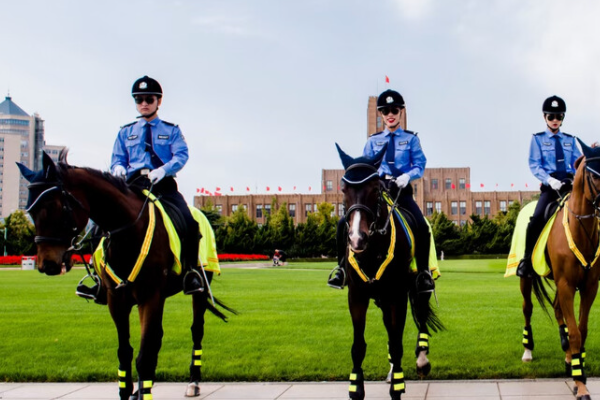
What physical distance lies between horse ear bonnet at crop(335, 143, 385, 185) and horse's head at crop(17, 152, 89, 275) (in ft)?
8.36

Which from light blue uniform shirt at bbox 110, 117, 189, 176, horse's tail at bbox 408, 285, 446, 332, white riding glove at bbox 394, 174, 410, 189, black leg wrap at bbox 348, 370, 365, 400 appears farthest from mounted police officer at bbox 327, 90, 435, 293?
light blue uniform shirt at bbox 110, 117, 189, 176

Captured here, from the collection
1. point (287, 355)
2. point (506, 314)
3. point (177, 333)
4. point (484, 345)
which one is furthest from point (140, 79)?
point (506, 314)

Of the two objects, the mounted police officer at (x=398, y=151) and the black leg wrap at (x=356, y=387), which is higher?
the mounted police officer at (x=398, y=151)

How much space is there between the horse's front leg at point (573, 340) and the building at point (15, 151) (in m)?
138

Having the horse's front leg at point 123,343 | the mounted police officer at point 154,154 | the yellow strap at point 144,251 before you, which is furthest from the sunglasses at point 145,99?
the horse's front leg at point 123,343

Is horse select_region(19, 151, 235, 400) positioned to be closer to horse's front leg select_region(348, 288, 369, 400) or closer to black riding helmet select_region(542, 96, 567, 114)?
horse's front leg select_region(348, 288, 369, 400)

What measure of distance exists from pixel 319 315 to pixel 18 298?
417 inches

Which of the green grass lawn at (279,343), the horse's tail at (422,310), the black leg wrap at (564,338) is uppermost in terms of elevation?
the horse's tail at (422,310)

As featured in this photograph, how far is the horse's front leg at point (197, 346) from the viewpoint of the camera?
743cm

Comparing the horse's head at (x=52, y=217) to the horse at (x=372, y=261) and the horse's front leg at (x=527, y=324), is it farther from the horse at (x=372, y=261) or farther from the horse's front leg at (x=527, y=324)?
the horse's front leg at (x=527, y=324)

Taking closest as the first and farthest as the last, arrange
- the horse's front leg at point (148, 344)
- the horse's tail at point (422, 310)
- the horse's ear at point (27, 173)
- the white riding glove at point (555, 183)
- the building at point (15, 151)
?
the horse's ear at point (27, 173) < the horse's front leg at point (148, 344) < the horse's tail at point (422, 310) < the white riding glove at point (555, 183) < the building at point (15, 151)

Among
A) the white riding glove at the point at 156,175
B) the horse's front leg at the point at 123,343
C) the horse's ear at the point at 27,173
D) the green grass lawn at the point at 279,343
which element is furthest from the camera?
the green grass lawn at the point at 279,343

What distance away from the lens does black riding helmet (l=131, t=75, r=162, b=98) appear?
757cm

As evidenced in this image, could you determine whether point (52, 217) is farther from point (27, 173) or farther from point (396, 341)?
point (396, 341)
